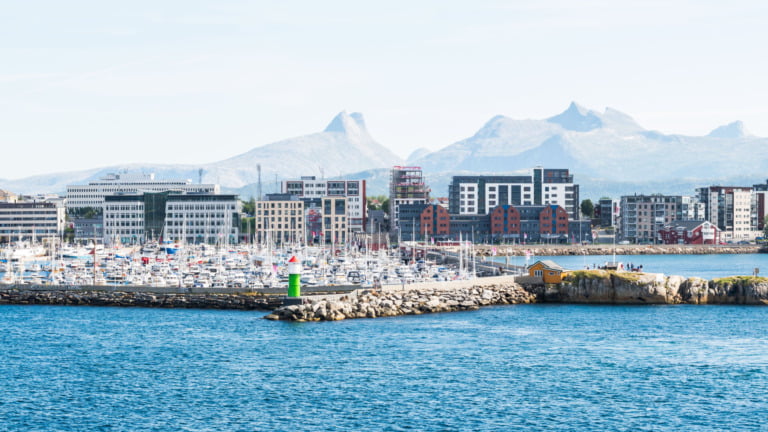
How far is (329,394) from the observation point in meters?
47.2

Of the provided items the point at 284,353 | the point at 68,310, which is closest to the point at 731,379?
the point at 284,353

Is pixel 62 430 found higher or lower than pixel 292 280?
lower

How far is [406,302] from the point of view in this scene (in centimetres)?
7425

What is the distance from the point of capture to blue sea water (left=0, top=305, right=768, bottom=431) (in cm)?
4278

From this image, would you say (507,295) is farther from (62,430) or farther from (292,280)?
(62,430)

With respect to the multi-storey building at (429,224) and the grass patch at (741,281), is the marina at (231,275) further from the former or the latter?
the multi-storey building at (429,224)

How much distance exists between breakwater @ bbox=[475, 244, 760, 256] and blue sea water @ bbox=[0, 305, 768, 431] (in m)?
105

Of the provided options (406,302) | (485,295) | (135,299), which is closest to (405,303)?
(406,302)

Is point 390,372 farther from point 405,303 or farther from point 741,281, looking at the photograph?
point 741,281

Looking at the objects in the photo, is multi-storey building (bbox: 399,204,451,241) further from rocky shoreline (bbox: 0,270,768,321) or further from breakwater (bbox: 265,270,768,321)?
breakwater (bbox: 265,270,768,321)

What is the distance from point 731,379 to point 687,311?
25.4m

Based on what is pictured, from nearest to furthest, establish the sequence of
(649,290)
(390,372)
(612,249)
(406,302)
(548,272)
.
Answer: (390,372), (406,302), (649,290), (548,272), (612,249)

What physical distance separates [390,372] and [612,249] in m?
140

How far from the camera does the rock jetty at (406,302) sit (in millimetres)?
70000
